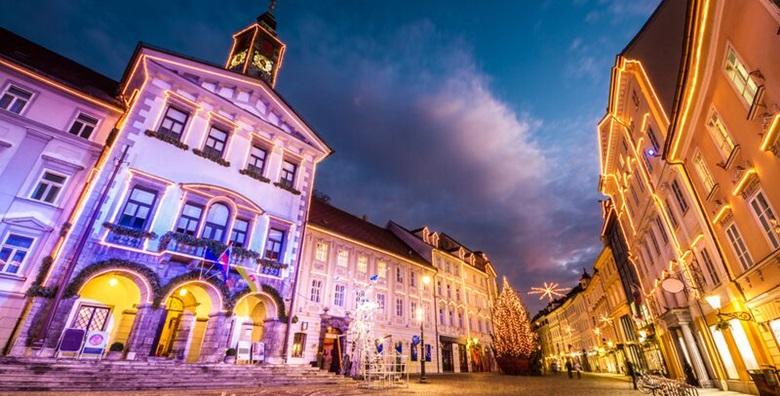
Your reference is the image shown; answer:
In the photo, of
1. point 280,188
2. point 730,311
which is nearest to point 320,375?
point 280,188

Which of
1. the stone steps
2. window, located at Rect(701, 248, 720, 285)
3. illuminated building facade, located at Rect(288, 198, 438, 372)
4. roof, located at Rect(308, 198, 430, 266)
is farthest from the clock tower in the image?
window, located at Rect(701, 248, 720, 285)

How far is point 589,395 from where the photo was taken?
13.8m

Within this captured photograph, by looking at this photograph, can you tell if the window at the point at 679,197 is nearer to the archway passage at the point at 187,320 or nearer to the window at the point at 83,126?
the archway passage at the point at 187,320

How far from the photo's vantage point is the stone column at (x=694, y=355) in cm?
1659

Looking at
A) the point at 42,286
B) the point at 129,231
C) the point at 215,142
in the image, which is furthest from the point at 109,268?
the point at 215,142

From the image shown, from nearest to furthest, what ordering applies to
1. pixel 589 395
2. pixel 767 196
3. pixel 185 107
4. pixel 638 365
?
1. pixel 767 196
2. pixel 589 395
3. pixel 185 107
4. pixel 638 365

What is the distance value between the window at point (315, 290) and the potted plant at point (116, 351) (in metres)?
12.8

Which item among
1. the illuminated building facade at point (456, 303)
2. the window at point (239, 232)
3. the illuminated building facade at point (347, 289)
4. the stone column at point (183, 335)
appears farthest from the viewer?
the illuminated building facade at point (456, 303)

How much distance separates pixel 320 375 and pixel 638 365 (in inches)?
1404

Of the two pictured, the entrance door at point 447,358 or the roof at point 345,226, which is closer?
the roof at point 345,226

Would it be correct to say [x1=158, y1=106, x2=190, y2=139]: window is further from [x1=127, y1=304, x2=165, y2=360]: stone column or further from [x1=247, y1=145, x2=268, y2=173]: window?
[x1=127, y1=304, x2=165, y2=360]: stone column

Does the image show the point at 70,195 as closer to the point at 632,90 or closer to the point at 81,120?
the point at 81,120

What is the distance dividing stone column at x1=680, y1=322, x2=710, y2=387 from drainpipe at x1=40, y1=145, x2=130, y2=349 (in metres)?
29.0

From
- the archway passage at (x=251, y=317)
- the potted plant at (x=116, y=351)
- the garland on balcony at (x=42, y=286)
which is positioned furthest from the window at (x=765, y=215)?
the garland on balcony at (x=42, y=286)
